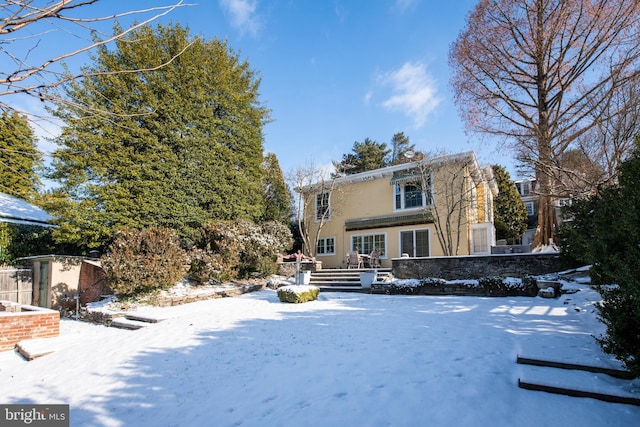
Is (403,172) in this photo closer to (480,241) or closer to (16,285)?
(480,241)

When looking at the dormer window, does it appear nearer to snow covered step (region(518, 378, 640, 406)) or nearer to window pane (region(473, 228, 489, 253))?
window pane (region(473, 228, 489, 253))

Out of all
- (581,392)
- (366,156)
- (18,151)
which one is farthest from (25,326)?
(366,156)

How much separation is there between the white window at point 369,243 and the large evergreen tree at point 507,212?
9.98 m

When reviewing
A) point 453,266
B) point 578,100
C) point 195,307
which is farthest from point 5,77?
point 578,100

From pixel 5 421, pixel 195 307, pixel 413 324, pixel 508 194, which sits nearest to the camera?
pixel 5 421

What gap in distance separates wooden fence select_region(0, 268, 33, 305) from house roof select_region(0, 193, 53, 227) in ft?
7.83

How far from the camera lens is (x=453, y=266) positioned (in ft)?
39.9

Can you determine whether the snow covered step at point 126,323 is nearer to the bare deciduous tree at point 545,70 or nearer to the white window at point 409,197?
the bare deciduous tree at point 545,70

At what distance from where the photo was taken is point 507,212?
23062mm

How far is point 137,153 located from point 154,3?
10.7 metres

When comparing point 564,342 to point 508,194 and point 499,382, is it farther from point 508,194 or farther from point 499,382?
point 508,194

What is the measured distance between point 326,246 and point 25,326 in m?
14.8

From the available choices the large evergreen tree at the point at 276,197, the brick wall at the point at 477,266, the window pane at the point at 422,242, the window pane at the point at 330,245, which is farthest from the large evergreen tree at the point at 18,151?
the window pane at the point at 330,245

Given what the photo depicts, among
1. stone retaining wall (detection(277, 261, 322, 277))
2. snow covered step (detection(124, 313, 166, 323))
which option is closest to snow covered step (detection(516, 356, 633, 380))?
snow covered step (detection(124, 313, 166, 323))
